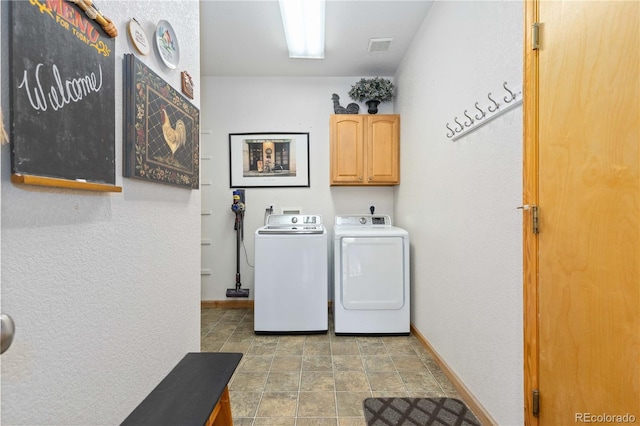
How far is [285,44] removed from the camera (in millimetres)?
2639

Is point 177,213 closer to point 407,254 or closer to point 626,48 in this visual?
point 626,48

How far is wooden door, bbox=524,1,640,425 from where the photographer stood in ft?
2.52

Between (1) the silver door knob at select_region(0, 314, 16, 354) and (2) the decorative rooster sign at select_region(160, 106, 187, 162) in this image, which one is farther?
(2) the decorative rooster sign at select_region(160, 106, 187, 162)

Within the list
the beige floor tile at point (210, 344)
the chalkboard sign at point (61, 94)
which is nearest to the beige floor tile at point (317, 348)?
the beige floor tile at point (210, 344)

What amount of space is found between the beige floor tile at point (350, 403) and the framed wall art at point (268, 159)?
2.20m

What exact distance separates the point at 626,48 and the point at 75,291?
65.2 inches

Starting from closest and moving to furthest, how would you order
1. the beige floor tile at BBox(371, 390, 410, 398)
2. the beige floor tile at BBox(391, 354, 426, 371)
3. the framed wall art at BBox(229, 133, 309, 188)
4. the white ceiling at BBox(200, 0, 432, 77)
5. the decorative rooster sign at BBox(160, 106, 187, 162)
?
the decorative rooster sign at BBox(160, 106, 187, 162) < the beige floor tile at BBox(371, 390, 410, 398) < the beige floor tile at BBox(391, 354, 426, 371) < the white ceiling at BBox(200, 0, 432, 77) < the framed wall art at BBox(229, 133, 309, 188)

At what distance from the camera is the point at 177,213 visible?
120 cm

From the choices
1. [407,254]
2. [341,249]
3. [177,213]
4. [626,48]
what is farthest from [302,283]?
[626,48]

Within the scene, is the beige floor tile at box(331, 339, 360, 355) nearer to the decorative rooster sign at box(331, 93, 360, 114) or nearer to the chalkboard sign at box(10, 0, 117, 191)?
the chalkboard sign at box(10, 0, 117, 191)

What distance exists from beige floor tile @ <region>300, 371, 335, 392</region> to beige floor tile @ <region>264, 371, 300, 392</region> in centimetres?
4

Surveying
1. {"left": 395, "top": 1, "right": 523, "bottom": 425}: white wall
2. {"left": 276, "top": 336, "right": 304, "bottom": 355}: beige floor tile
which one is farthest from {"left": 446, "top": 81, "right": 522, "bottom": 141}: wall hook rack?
{"left": 276, "top": 336, "right": 304, "bottom": 355}: beige floor tile

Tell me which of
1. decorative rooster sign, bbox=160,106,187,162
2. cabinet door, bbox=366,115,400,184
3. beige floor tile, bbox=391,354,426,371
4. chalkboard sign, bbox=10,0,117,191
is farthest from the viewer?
cabinet door, bbox=366,115,400,184

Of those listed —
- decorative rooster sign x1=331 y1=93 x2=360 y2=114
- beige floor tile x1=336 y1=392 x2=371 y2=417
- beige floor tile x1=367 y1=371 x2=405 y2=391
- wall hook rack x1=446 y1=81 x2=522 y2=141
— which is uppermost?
decorative rooster sign x1=331 y1=93 x2=360 y2=114
